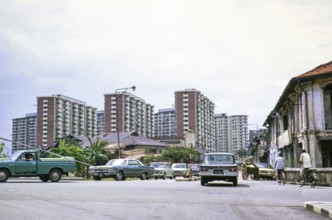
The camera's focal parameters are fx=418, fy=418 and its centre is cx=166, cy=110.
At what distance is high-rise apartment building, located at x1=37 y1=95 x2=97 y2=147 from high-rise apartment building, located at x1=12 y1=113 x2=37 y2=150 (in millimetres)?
15192

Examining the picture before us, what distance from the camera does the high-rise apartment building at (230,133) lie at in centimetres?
19375

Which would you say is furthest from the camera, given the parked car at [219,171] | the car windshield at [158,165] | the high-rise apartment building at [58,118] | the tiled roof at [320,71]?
the high-rise apartment building at [58,118]

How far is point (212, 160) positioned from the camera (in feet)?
67.7

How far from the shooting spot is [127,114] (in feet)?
508

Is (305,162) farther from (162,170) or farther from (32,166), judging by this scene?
(162,170)

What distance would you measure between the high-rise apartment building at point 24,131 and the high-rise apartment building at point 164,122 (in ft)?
168

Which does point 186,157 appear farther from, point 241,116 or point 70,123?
point 241,116

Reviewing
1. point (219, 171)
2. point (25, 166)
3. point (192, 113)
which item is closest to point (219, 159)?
point (219, 171)

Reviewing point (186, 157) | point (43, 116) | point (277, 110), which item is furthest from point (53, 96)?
point (277, 110)

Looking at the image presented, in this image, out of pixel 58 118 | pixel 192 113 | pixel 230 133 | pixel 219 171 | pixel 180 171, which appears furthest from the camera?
pixel 230 133

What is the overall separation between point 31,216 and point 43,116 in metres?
150

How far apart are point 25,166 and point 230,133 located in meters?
176

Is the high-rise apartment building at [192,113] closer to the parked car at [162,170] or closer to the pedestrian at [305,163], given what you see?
the parked car at [162,170]

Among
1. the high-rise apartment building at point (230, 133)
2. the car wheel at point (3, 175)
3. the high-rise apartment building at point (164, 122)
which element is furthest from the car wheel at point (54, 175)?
the high-rise apartment building at point (230, 133)
